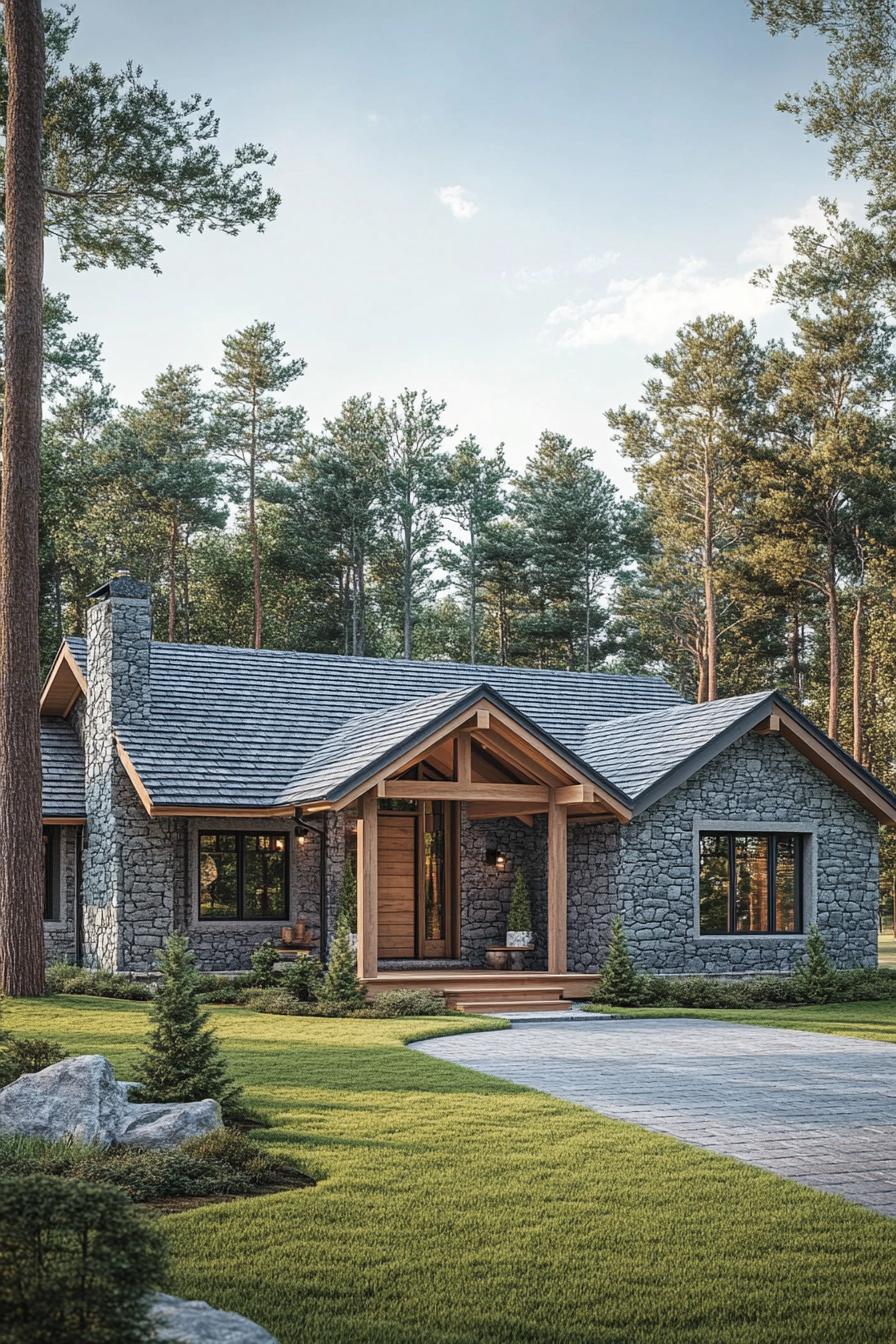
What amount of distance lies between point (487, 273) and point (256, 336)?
59.8ft

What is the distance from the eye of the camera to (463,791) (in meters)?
17.5

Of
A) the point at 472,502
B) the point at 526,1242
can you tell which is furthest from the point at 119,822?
the point at 472,502

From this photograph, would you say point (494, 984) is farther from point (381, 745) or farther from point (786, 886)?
point (786, 886)

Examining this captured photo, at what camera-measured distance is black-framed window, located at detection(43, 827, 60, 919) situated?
21375 millimetres

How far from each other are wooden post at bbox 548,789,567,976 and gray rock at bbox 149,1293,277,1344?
14.0 meters

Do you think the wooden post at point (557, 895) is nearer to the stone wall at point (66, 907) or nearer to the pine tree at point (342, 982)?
the pine tree at point (342, 982)

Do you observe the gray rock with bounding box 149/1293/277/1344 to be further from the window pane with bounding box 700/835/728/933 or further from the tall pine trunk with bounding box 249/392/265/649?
the tall pine trunk with bounding box 249/392/265/649

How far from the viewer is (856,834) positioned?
20.0 m

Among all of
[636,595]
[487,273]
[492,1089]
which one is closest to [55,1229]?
[492,1089]

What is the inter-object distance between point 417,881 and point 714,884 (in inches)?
180

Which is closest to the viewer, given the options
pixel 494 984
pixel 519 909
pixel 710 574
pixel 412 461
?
pixel 494 984

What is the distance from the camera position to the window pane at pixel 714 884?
62.4 feet

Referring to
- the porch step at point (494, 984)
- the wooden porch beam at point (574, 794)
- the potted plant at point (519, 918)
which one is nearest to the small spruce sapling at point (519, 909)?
the potted plant at point (519, 918)

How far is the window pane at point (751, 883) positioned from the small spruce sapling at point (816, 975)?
91 centimetres
